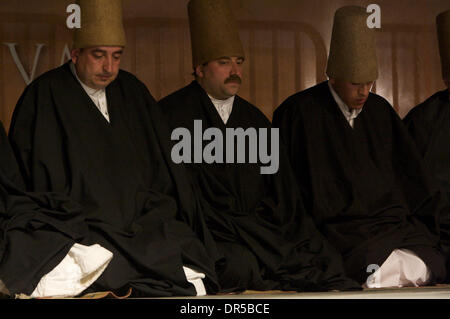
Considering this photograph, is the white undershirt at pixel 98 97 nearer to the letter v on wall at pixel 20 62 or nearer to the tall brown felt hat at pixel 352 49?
the letter v on wall at pixel 20 62

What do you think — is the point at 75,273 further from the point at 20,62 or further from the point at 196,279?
the point at 20,62

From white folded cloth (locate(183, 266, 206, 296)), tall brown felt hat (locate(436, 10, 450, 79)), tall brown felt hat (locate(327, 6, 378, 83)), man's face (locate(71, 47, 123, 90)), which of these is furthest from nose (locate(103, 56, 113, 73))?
tall brown felt hat (locate(436, 10, 450, 79))

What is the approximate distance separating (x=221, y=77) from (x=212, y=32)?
27 centimetres

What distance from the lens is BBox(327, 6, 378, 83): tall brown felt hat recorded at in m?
5.25

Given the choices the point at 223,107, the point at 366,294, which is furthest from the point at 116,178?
the point at 366,294

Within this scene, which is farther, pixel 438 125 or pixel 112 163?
pixel 438 125

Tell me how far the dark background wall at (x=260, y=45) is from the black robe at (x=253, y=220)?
0.68 metres

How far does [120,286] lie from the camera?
4.21 m

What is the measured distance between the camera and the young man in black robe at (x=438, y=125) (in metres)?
5.53

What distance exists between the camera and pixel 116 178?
4543 millimetres

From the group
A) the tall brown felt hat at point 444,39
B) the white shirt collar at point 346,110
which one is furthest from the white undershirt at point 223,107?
the tall brown felt hat at point 444,39

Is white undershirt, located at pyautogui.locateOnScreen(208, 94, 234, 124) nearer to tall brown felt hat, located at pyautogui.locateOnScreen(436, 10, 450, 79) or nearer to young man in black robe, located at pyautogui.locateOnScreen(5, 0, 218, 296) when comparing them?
young man in black robe, located at pyautogui.locateOnScreen(5, 0, 218, 296)

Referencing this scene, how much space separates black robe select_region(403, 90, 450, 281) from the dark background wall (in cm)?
50
